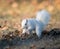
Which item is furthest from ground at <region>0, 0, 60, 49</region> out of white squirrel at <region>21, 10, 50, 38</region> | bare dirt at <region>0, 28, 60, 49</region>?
white squirrel at <region>21, 10, 50, 38</region>

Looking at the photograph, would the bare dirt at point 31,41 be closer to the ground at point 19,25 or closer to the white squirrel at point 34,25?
the ground at point 19,25

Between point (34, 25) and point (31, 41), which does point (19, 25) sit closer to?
point (34, 25)

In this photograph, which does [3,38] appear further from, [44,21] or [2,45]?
[44,21]

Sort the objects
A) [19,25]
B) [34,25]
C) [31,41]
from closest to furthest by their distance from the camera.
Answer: [31,41] < [34,25] < [19,25]

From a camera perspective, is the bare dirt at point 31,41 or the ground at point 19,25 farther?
the ground at point 19,25

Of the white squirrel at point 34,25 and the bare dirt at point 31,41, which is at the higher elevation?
the white squirrel at point 34,25

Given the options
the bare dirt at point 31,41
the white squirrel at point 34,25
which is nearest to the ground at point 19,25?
the bare dirt at point 31,41

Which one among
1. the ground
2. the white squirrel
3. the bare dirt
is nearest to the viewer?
the bare dirt

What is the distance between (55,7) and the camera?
10930mm

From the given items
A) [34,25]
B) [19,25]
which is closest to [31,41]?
[34,25]

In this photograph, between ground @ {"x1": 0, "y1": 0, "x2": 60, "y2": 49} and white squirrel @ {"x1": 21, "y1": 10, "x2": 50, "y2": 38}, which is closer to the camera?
ground @ {"x1": 0, "y1": 0, "x2": 60, "y2": 49}

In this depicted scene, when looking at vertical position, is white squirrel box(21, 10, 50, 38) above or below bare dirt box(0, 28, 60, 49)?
above

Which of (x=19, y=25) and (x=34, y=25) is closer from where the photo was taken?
(x=34, y=25)

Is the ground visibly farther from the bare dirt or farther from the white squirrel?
the white squirrel
